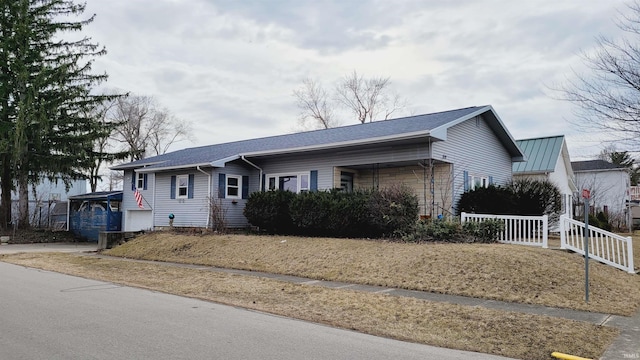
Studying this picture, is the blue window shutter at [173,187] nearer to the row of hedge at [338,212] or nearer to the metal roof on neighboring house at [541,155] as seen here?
the row of hedge at [338,212]

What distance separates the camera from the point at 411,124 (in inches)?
687

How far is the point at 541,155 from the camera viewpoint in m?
25.8

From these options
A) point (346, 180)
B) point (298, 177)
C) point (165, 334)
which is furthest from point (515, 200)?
point (165, 334)

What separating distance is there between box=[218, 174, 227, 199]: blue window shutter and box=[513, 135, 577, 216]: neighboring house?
52.4 feet

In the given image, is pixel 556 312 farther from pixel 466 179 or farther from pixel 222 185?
pixel 222 185

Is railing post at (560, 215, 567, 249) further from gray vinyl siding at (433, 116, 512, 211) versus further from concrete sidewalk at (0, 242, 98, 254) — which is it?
concrete sidewalk at (0, 242, 98, 254)

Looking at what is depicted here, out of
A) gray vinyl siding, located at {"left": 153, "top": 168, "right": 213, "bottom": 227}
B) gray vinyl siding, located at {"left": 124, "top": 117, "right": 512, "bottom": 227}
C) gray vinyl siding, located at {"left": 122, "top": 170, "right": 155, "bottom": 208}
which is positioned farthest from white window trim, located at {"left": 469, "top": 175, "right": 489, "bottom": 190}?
gray vinyl siding, located at {"left": 122, "top": 170, "right": 155, "bottom": 208}

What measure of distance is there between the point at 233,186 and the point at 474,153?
34.4 ft

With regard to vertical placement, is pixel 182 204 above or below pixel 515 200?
below

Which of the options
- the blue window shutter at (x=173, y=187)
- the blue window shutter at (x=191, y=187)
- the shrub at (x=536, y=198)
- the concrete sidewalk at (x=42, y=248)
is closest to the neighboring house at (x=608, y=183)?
the shrub at (x=536, y=198)

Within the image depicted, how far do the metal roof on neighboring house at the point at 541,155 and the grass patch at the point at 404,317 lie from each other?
773 inches

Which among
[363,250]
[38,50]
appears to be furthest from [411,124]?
[38,50]

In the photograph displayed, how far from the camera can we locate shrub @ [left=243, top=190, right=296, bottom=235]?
17.0 m

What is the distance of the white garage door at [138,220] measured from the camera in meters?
24.0
